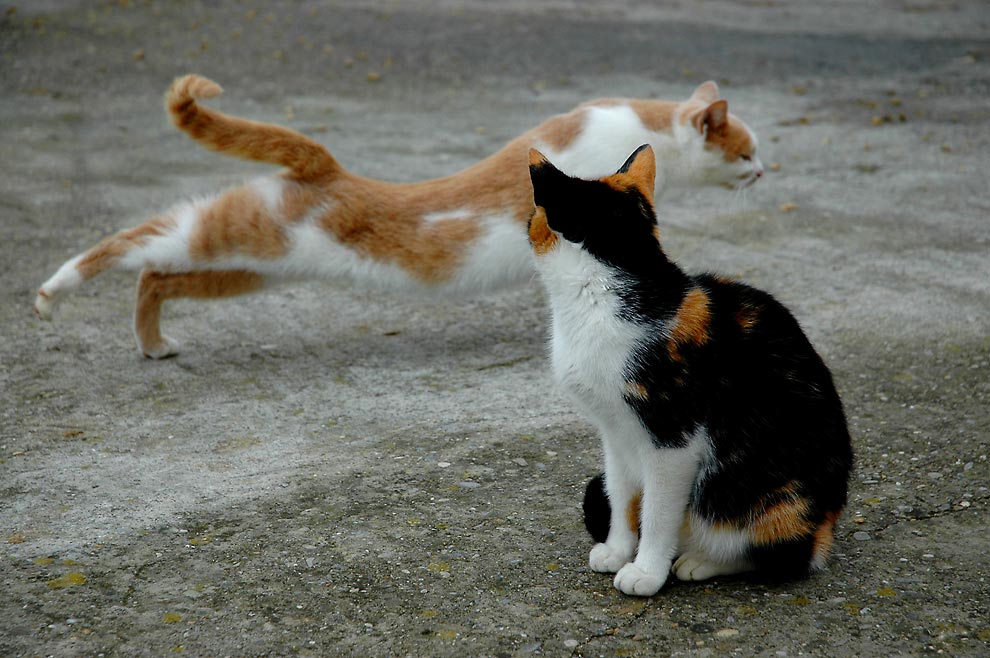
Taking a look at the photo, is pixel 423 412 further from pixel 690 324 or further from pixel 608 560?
pixel 690 324

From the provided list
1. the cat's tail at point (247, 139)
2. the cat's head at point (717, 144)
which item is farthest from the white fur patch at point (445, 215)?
the cat's head at point (717, 144)

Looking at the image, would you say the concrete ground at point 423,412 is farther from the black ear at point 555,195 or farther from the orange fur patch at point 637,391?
the black ear at point 555,195

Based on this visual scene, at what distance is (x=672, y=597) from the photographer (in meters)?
2.74

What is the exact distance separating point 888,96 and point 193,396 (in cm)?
685

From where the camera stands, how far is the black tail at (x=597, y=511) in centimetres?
298

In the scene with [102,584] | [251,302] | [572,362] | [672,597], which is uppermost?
[572,362]

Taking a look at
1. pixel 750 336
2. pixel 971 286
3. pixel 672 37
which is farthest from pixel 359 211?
pixel 672 37

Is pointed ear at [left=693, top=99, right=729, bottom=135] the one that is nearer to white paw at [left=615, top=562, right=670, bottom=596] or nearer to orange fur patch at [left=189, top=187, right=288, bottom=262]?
orange fur patch at [left=189, top=187, right=288, bottom=262]

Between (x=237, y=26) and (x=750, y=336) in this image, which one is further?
(x=237, y=26)

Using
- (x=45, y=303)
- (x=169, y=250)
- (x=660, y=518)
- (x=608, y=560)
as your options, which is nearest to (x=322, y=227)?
(x=169, y=250)

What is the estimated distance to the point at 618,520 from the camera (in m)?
2.88

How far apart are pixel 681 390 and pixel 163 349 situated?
2.74 m

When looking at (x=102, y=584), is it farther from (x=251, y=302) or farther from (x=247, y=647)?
(x=251, y=302)

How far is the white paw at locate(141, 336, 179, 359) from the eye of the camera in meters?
4.52
